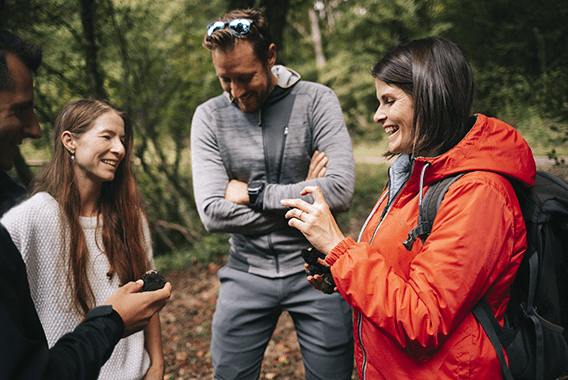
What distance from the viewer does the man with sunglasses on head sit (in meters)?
2.08

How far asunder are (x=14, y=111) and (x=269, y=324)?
5.81 feet

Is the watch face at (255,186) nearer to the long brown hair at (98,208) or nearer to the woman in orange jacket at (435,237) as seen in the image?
the woman in orange jacket at (435,237)

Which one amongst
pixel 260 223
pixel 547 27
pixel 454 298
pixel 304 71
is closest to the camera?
pixel 454 298

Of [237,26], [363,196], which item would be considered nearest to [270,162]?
[237,26]

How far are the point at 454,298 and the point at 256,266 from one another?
1.26 metres

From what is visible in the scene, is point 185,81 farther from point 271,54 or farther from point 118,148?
point 118,148

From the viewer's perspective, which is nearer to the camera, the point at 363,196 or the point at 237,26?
the point at 237,26

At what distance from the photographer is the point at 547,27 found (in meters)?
4.72

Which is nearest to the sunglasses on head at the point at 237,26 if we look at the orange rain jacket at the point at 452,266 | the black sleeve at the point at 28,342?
the orange rain jacket at the point at 452,266

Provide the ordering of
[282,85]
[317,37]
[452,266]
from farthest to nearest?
[317,37], [282,85], [452,266]

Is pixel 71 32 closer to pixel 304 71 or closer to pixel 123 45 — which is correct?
pixel 123 45

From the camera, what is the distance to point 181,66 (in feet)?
23.1

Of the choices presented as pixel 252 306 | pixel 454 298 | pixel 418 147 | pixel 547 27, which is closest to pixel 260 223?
pixel 252 306

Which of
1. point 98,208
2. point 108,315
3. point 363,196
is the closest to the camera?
point 108,315
